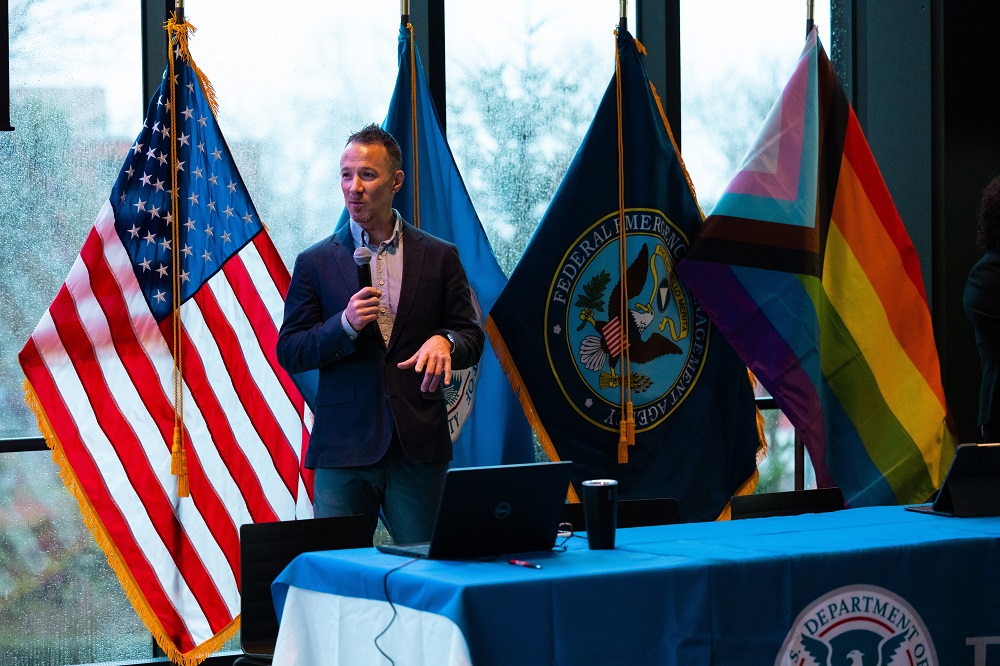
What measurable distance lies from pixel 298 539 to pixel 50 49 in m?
2.04

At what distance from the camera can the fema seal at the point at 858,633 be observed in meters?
2.29

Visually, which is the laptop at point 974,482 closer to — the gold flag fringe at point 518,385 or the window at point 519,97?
the gold flag fringe at point 518,385

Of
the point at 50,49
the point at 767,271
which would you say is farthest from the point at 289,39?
the point at 767,271

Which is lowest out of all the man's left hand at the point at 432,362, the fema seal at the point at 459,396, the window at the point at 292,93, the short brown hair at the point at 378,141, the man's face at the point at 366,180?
the fema seal at the point at 459,396

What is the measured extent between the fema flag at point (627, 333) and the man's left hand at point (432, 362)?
3.77ft

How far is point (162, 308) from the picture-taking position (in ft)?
12.0

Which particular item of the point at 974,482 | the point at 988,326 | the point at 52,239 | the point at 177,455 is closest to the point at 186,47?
the point at 52,239

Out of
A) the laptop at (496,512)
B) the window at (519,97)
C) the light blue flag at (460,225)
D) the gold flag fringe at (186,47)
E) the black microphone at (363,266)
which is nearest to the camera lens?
the laptop at (496,512)

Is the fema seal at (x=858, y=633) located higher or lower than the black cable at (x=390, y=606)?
lower

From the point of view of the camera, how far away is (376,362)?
10.2 ft

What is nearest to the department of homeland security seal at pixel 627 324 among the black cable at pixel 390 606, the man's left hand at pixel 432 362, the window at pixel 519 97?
the window at pixel 519 97

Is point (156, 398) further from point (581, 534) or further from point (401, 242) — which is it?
point (581, 534)

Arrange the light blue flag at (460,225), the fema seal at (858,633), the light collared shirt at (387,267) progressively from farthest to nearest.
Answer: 1. the light blue flag at (460,225)
2. the light collared shirt at (387,267)
3. the fema seal at (858,633)

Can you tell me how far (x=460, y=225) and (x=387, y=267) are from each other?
0.92 meters
